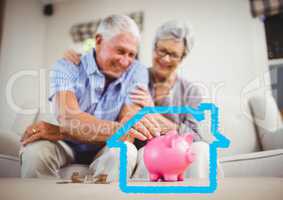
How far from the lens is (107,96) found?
4.66ft

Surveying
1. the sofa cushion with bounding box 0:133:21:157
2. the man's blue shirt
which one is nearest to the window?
the man's blue shirt

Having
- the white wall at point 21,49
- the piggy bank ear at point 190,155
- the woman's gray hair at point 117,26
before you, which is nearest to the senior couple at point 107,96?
the woman's gray hair at point 117,26

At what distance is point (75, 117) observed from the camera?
53.4 inches

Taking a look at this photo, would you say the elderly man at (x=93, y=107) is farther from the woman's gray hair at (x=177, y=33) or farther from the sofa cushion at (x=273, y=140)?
the sofa cushion at (x=273, y=140)

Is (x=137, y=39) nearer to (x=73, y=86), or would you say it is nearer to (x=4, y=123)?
(x=73, y=86)

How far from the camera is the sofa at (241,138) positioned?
3.94ft

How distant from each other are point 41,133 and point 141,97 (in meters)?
0.42

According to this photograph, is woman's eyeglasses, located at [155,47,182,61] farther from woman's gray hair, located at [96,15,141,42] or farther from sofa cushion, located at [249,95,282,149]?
sofa cushion, located at [249,95,282,149]

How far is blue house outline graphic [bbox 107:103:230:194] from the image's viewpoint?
0.88m

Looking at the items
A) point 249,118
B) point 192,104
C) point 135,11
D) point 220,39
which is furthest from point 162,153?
point 135,11

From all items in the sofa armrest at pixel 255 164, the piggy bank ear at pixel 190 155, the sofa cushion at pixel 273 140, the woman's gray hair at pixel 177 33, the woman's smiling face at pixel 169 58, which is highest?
the woman's gray hair at pixel 177 33

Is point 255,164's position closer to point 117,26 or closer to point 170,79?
point 170,79

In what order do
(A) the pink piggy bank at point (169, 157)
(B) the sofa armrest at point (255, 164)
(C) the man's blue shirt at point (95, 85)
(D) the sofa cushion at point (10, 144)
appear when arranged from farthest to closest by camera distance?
(C) the man's blue shirt at point (95, 85), (D) the sofa cushion at point (10, 144), (B) the sofa armrest at point (255, 164), (A) the pink piggy bank at point (169, 157)

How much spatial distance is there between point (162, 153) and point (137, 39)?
0.64 metres
